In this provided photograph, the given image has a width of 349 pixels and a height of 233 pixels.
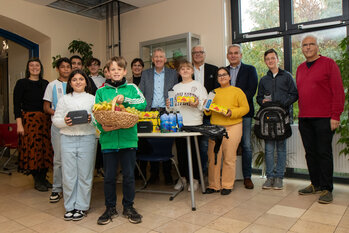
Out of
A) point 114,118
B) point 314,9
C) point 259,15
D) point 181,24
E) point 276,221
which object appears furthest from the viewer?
point 181,24

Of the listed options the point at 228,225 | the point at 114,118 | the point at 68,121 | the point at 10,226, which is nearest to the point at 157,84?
the point at 68,121

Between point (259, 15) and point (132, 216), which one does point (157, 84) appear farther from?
point (259, 15)

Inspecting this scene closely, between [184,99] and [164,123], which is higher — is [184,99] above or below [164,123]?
above

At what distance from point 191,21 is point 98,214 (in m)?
3.45

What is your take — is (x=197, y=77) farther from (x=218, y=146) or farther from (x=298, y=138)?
(x=298, y=138)

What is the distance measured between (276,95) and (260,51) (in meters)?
1.18

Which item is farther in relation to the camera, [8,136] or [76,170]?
[8,136]

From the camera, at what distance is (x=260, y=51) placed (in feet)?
14.8

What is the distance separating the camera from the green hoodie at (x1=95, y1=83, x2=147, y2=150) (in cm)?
254

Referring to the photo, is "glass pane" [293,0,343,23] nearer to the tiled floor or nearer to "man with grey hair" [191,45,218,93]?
"man with grey hair" [191,45,218,93]

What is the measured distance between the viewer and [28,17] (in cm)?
518

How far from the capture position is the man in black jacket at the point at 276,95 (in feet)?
11.6

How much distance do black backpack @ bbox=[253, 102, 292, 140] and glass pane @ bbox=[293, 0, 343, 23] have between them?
1.47m

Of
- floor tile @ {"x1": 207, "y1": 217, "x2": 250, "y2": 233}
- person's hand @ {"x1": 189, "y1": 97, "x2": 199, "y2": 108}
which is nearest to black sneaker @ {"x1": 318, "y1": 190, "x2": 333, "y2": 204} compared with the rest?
floor tile @ {"x1": 207, "y1": 217, "x2": 250, "y2": 233}
